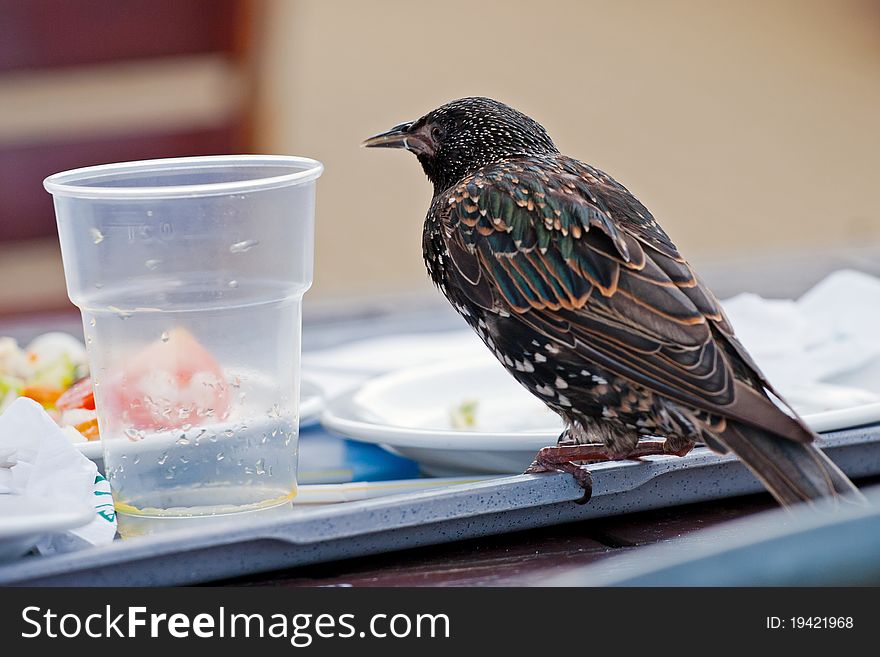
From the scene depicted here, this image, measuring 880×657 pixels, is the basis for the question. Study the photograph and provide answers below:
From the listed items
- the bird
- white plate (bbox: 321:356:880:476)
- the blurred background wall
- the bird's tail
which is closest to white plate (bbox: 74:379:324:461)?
white plate (bbox: 321:356:880:476)

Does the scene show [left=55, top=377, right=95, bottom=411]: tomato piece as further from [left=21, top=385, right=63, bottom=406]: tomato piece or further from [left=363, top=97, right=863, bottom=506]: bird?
[left=363, top=97, right=863, bottom=506]: bird

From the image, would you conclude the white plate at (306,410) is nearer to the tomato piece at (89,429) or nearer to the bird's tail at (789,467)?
the tomato piece at (89,429)

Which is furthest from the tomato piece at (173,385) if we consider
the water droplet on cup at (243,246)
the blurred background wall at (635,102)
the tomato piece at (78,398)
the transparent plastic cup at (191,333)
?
the blurred background wall at (635,102)

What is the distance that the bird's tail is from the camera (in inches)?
49.9

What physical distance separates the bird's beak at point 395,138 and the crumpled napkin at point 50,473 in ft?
2.41

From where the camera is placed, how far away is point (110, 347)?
1361 mm

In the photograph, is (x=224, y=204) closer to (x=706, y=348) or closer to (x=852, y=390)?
(x=706, y=348)

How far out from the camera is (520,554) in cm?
131

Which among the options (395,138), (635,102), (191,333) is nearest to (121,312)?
(191,333)

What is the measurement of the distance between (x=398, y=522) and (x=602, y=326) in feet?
1.21

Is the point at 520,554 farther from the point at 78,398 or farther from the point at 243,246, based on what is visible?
the point at 78,398

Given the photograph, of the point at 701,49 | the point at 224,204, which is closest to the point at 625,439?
the point at 224,204

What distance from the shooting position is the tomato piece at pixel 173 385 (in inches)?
52.4
